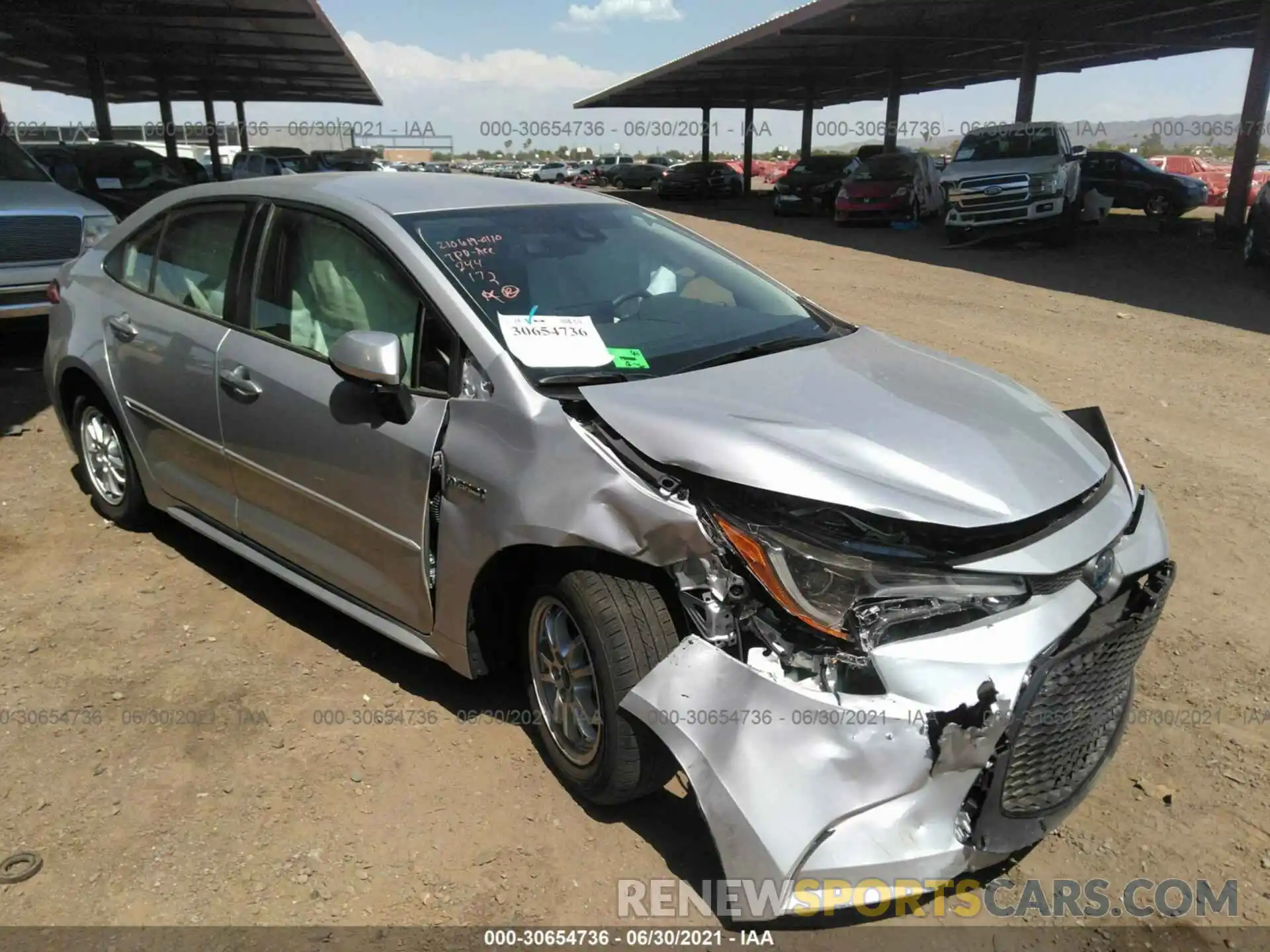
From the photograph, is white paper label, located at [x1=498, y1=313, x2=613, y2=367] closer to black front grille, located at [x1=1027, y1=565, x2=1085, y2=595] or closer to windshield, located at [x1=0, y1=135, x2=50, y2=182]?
black front grille, located at [x1=1027, y1=565, x2=1085, y2=595]

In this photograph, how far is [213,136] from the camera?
30.1 m

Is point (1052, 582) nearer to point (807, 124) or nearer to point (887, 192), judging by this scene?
point (887, 192)

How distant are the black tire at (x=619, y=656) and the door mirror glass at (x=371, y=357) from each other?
810mm

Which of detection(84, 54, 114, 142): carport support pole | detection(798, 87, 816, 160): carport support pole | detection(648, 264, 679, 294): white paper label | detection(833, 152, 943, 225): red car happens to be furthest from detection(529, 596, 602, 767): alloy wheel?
detection(798, 87, 816, 160): carport support pole

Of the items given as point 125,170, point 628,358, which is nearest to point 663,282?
point 628,358

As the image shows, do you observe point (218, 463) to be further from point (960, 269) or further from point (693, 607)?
point (960, 269)

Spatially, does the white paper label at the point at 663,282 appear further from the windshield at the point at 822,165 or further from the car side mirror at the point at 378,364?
the windshield at the point at 822,165

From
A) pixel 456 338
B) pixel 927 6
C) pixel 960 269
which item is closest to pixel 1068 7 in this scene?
pixel 927 6

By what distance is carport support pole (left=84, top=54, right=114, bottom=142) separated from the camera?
1070 inches

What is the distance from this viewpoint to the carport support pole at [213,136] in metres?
27.1

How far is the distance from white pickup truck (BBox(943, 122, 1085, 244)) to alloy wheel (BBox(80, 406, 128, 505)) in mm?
15098

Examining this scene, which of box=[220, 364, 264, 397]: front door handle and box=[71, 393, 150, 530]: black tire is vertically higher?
box=[220, 364, 264, 397]: front door handle

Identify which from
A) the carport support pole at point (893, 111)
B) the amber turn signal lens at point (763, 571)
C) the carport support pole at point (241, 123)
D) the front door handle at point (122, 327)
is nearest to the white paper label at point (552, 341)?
the amber turn signal lens at point (763, 571)

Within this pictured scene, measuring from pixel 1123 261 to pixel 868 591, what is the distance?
15.2m
